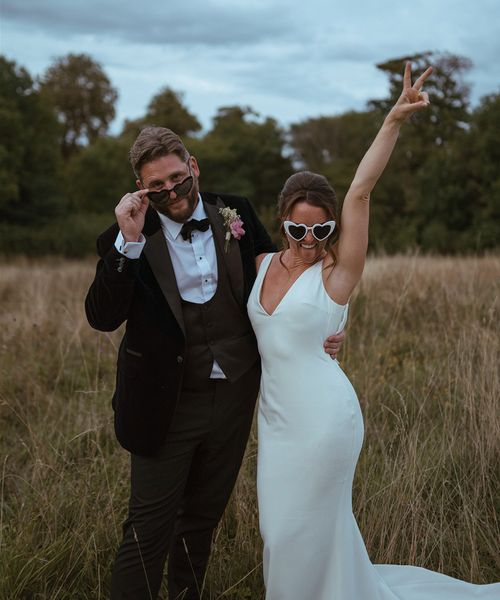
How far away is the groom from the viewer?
2711 mm

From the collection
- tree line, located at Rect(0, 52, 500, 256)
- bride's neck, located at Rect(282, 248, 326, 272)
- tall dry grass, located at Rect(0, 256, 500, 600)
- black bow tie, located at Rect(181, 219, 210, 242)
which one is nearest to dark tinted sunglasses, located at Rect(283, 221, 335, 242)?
bride's neck, located at Rect(282, 248, 326, 272)

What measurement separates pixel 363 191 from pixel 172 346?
965 mm

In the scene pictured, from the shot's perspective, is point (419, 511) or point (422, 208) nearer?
point (419, 511)

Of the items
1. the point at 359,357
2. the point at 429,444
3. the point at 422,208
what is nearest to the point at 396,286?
the point at 359,357

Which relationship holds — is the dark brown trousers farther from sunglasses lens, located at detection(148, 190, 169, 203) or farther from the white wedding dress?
sunglasses lens, located at detection(148, 190, 169, 203)

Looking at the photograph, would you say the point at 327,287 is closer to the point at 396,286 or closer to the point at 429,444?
the point at 429,444

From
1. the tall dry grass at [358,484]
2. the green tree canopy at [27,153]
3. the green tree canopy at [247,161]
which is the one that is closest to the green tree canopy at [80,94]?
the green tree canopy at [247,161]

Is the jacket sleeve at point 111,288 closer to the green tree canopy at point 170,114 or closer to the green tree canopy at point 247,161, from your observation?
the green tree canopy at point 247,161

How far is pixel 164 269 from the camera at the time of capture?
8.96 ft

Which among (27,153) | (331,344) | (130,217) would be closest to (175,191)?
(130,217)

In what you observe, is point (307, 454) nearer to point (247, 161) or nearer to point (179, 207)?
point (179, 207)

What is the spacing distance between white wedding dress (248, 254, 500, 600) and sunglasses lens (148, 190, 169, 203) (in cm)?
60

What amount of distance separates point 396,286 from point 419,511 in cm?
515

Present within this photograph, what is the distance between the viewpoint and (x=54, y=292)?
35.2ft
